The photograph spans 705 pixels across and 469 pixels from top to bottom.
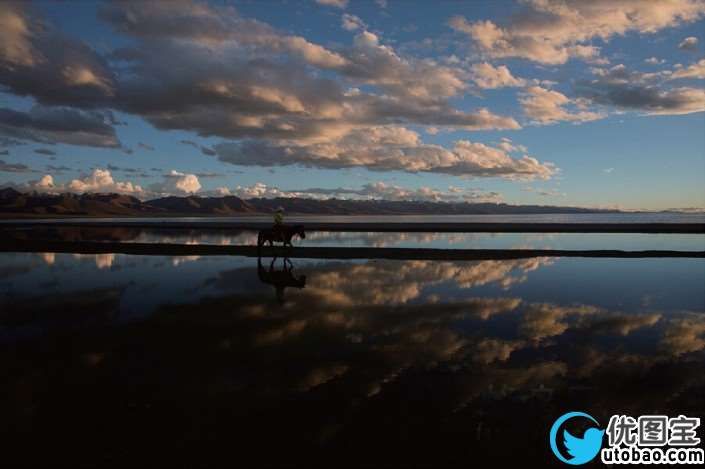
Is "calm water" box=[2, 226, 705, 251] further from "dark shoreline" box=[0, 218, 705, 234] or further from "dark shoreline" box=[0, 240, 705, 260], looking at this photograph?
"dark shoreline" box=[0, 218, 705, 234]

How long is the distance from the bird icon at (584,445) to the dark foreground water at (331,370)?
303 mm

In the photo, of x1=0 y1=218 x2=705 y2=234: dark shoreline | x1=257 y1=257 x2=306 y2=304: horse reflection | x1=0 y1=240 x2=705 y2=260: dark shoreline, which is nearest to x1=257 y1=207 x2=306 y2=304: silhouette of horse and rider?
x1=257 y1=257 x2=306 y2=304: horse reflection

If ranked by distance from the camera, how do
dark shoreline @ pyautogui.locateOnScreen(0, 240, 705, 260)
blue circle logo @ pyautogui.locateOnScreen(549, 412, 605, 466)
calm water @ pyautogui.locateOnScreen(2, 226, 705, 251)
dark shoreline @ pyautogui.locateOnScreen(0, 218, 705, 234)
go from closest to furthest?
blue circle logo @ pyautogui.locateOnScreen(549, 412, 605, 466), dark shoreline @ pyautogui.locateOnScreen(0, 240, 705, 260), calm water @ pyautogui.locateOnScreen(2, 226, 705, 251), dark shoreline @ pyautogui.locateOnScreen(0, 218, 705, 234)

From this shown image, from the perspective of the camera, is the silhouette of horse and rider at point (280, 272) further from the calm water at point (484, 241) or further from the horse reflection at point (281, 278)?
the calm water at point (484, 241)

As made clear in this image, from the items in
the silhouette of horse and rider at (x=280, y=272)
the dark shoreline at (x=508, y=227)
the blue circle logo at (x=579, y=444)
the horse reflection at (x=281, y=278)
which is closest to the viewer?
the blue circle logo at (x=579, y=444)

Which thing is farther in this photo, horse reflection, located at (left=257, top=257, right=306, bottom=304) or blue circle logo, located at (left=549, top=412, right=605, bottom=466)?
horse reflection, located at (left=257, top=257, right=306, bottom=304)

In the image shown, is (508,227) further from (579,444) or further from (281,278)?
(579,444)

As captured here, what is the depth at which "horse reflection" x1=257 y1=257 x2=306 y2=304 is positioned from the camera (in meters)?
15.7

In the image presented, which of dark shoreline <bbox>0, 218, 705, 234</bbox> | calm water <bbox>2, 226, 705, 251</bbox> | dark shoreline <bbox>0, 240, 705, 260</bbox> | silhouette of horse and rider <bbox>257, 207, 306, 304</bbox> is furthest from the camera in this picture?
dark shoreline <bbox>0, 218, 705, 234</bbox>

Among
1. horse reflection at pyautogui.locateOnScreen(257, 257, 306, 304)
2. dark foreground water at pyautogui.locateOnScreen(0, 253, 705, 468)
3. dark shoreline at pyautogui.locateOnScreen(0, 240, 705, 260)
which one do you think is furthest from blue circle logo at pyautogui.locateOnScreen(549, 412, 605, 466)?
dark shoreline at pyautogui.locateOnScreen(0, 240, 705, 260)

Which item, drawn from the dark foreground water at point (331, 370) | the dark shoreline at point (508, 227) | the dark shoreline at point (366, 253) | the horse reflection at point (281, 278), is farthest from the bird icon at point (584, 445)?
the dark shoreline at point (508, 227)

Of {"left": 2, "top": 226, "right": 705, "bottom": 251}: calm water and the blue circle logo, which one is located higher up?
{"left": 2, "top": 226, "right": 705, "bottom": 251}: calm water

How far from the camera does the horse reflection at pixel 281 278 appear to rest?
15.7 meters

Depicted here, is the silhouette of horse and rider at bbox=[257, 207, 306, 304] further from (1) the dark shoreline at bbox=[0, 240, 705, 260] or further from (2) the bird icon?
(2) the bird icon
